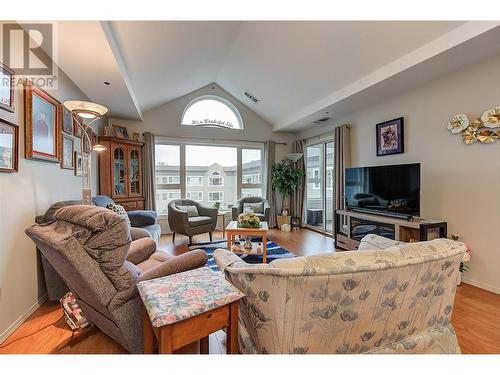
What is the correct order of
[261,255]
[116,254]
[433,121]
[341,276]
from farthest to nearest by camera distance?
[261,255] → [433,121] → [116,254] → [341,276]

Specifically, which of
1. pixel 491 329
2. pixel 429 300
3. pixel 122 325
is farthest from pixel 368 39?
pixel 122 325

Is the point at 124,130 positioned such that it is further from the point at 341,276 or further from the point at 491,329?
the point at 491,329

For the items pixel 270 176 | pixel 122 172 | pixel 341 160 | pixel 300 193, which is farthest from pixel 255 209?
pixel 122 172

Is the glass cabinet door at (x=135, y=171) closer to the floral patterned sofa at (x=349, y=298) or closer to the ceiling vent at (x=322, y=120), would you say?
the ceiling vent at (x=322, y=120)

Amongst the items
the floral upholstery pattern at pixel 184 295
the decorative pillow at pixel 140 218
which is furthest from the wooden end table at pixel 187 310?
the decorative pillow at pixel 140 218

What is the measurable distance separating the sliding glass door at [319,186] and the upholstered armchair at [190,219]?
7.74ft

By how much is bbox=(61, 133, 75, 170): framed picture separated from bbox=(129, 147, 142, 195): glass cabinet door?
1.39 metres

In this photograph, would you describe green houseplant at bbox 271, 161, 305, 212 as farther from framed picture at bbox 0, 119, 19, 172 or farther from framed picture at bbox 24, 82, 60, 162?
framed picture at bbox 0, 119, 19, 172

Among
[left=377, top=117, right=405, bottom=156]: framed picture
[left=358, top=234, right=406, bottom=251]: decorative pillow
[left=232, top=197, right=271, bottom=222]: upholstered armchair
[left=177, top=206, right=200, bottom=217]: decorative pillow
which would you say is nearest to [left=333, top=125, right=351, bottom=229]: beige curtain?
[left=377, top=117, right=405, bottom=156]: framed picture

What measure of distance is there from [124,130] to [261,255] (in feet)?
11.4

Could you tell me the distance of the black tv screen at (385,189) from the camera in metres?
2.86

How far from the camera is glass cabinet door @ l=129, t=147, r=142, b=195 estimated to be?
4289mm

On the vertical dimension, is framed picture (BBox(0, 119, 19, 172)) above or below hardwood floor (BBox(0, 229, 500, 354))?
above

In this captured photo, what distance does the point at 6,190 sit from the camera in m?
1.69
